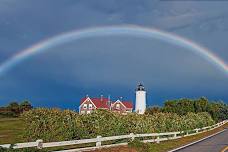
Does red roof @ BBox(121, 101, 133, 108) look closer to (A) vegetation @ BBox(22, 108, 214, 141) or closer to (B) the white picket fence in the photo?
(B) the white picket fence

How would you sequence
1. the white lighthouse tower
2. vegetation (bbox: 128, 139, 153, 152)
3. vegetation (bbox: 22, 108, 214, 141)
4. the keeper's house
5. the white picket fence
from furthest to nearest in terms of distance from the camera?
the keeper's house → the white lighthouse tower → vegetation (bbox: 22, 108, 214, 141) → vegetation (bbox: 128, 139, 153, 152) → the white picket fence

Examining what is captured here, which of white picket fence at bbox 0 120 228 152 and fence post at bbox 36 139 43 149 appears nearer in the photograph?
white picket fence at bbox 0 120 228 152

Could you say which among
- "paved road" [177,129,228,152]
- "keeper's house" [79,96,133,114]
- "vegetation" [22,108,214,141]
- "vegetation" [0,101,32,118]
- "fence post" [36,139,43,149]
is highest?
"keeper's house" [79,96,133,114]

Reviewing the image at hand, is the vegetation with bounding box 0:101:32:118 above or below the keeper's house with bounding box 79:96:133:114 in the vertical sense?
below

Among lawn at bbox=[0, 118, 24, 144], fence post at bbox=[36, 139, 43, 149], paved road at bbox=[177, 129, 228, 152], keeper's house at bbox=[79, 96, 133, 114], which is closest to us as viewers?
fence post at bbox=[36, 139, 43, 149]

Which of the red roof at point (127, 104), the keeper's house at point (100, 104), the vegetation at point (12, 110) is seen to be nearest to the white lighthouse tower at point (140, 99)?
the keeper's house at point (100, 104)

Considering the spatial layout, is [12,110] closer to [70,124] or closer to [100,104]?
[100,104]

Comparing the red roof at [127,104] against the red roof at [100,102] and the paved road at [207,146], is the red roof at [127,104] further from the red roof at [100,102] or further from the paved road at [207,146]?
the paved road at [207,146]

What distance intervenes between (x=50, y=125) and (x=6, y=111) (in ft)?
217

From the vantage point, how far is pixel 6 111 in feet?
302

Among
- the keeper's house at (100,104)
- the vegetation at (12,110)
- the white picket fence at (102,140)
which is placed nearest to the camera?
the white picket fence at (102,140)

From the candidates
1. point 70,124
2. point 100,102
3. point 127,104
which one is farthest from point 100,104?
point 70,124

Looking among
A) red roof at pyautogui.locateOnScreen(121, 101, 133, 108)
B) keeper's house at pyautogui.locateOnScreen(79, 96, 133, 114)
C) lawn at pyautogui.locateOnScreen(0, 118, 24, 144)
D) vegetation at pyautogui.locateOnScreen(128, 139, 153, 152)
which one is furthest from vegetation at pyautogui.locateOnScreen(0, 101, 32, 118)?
vegetation at pyautogui.locateOnScreen(128, 139, 153, 152)

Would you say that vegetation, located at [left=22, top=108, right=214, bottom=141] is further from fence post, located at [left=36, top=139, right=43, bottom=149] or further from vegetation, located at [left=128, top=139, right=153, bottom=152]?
fence post, located at [left=36, top=139, right=43, bottom=149]
